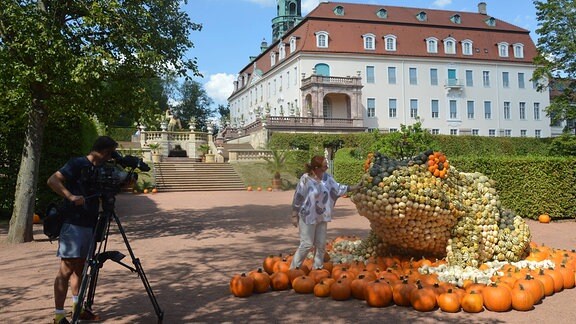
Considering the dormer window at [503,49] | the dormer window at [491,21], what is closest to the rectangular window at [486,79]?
the dormer window at [503,49]

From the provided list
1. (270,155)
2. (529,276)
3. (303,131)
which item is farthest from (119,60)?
(303,131)

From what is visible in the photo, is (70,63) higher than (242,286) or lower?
higher

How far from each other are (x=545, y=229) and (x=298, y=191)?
8.41m

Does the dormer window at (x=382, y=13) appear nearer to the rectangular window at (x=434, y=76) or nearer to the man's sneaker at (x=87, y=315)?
the rectangular window at (x=434, y=76)

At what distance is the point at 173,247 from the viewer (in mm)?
9578

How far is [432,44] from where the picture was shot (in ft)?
174

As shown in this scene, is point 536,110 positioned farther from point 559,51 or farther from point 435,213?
point 435,213

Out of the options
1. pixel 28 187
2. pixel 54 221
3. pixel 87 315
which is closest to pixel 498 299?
pixel 87 315

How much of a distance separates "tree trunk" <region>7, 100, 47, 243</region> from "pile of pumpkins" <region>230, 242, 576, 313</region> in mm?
6469

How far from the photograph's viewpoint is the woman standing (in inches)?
246

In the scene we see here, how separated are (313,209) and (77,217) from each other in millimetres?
2883

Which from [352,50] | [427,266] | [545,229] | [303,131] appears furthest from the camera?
[352,50]

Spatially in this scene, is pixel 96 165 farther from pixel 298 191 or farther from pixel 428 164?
pixel 428 164

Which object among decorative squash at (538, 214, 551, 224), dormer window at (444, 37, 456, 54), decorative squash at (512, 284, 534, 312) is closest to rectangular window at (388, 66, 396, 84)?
dormer window at (444, 37, 456, 54)
